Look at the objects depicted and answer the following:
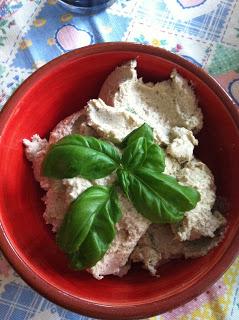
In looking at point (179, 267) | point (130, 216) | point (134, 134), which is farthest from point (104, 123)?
point (179, 267)

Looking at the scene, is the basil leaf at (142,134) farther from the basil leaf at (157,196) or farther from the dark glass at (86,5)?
the dark glass at (86,5)

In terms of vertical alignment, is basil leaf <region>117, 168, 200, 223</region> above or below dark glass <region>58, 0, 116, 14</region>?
below

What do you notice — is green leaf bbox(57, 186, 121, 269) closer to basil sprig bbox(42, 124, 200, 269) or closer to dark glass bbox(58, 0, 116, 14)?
basil sprig bbox(42, 124, 200, 269)

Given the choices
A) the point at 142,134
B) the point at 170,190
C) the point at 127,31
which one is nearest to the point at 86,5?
the point at 127,31

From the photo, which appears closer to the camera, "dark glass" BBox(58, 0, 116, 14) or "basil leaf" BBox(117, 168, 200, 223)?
"basil leaf" BBox(117, 168, 200, 223)

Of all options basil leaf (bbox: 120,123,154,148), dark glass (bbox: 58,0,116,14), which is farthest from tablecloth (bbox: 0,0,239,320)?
basil leaf (bbox: 120,123,154,148)

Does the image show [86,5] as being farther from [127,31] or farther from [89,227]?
[89,227]
